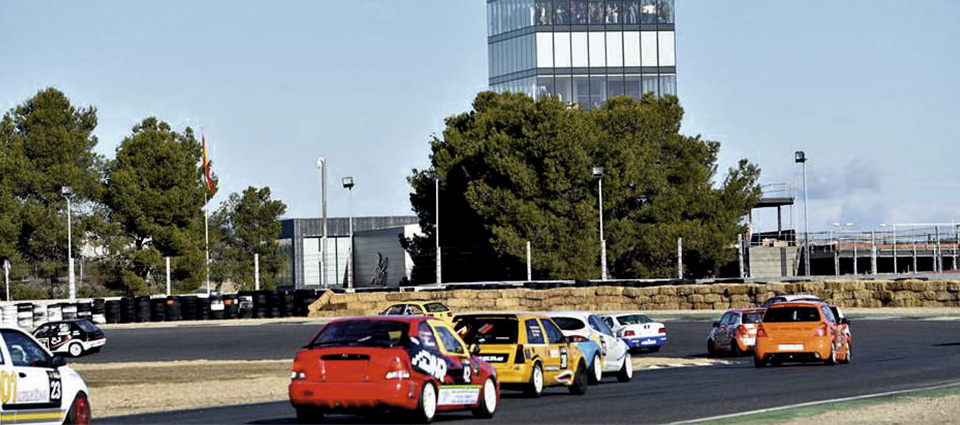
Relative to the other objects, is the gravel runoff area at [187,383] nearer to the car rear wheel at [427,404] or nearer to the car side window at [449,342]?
the car side window at [449,342]

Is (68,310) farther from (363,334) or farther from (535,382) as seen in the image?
(363,334)

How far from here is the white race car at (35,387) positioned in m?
15.5

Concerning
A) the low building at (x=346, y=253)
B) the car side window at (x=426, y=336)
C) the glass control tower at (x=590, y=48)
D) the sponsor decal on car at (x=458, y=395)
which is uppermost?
the glass control tower at (x=590, y=48)

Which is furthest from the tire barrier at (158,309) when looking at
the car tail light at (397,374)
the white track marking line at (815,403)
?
the car tail light at (397,374)

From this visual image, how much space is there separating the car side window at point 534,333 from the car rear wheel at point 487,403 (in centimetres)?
332

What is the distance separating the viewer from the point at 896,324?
5012 centimetres

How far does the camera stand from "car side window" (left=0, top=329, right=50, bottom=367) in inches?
631

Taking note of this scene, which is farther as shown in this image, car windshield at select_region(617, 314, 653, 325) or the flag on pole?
the flag on pole

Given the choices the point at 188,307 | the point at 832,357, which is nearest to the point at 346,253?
the point at 188,307

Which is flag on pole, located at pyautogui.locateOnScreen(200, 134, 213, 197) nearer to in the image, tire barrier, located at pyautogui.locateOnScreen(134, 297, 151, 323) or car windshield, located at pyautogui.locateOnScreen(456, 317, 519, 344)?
tire barrier, located at pyautogui.locateOnScreen(134, 297, 151, 323)

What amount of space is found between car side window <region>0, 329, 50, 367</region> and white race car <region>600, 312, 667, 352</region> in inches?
1047

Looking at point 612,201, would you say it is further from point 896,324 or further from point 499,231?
point 896,324

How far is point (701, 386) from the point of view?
2553cm

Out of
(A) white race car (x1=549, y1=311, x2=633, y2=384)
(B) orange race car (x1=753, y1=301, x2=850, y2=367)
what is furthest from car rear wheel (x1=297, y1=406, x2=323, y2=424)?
(B) orange race car (x1=753, y1=301, x2=850, y2=367)
